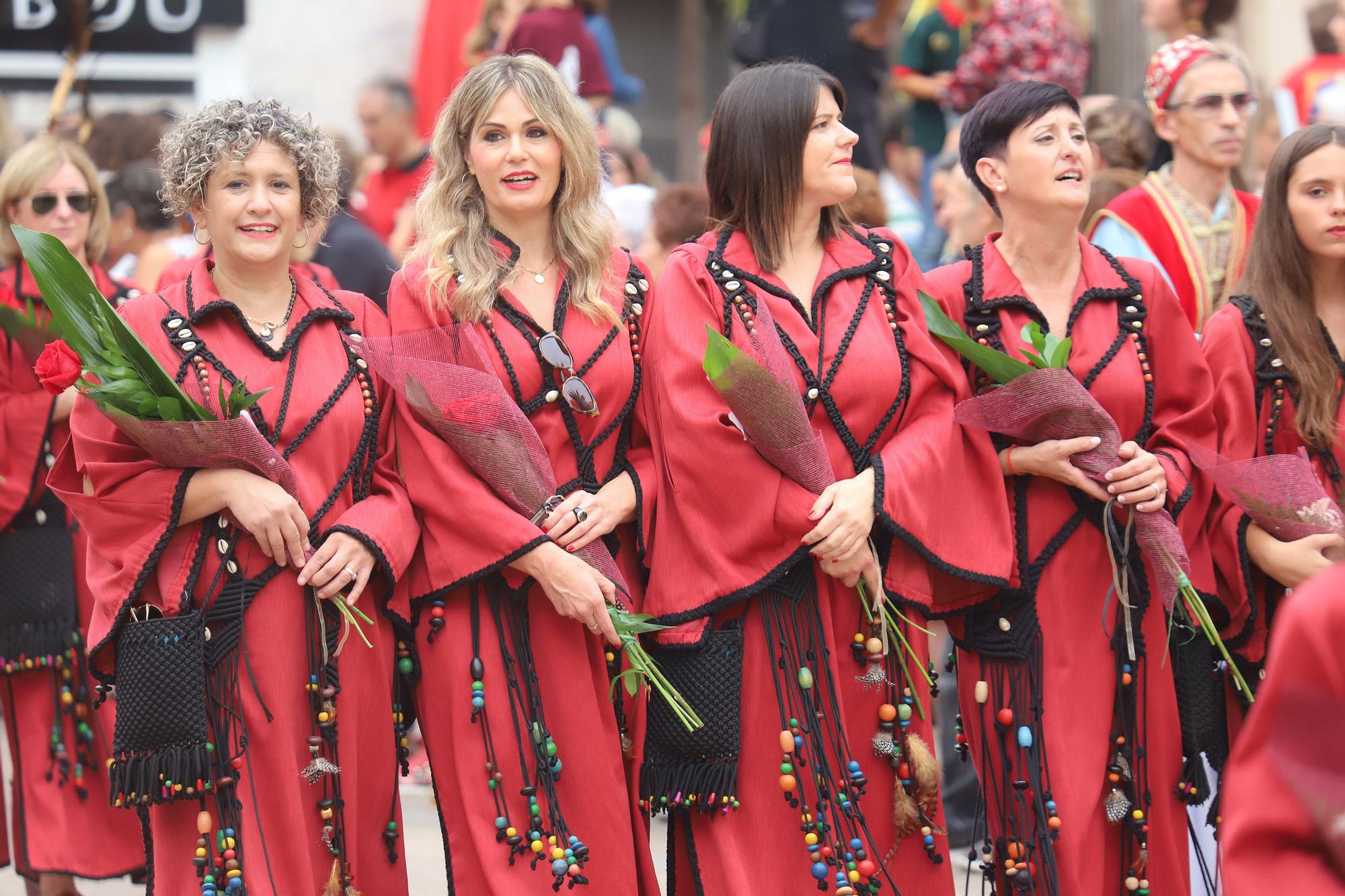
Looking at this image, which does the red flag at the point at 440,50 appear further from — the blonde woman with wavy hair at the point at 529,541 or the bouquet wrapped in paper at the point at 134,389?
the bouquet wrapped in paper at the point at 134,389

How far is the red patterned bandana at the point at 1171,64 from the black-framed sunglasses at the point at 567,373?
2.50 metres

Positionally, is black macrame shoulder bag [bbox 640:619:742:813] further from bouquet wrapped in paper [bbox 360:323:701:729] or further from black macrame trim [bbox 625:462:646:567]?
black macrame trim [bbox 625:462:646:567]

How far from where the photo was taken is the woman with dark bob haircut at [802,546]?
13.1 feet

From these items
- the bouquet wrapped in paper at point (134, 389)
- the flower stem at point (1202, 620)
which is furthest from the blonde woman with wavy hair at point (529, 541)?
the flower stem at point (1202, 620)

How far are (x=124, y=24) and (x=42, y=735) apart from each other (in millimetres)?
4979

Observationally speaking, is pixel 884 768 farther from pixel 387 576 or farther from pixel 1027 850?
pixel 387 576

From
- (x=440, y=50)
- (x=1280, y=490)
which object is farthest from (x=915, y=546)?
(x=440, y=50)

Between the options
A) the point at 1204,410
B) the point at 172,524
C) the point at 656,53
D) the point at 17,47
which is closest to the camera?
the point at 172,524

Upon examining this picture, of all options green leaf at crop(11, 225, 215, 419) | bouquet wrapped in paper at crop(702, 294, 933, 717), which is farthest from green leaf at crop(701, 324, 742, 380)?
green leaf at crop(11, 225, 215, 419)

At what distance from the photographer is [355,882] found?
4078 millimetres

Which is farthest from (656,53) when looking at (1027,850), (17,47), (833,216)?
(1027,850)

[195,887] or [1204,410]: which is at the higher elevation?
[1204,410]

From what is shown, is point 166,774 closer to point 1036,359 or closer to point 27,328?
point 27,328

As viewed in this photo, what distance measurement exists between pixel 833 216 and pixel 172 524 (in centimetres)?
189
